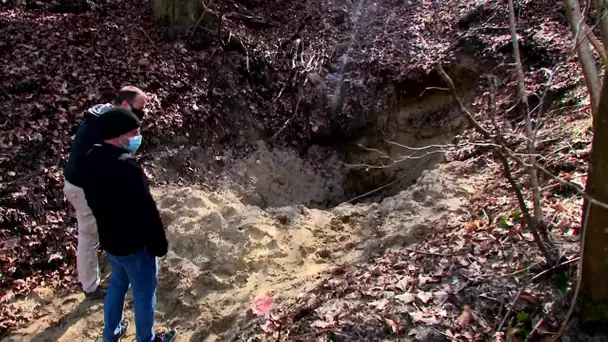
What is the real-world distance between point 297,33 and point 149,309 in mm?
6230

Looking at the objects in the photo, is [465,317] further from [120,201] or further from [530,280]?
[120,201]

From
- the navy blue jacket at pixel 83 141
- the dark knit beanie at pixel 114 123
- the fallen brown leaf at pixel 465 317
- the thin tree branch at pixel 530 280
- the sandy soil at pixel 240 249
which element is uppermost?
the dark knit beanie at pixel 114 123

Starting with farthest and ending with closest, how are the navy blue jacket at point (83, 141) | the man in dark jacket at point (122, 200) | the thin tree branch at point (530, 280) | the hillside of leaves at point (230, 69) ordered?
the hillside of leaves at point (230, 69) → the navy blue jacket at point (83, 141) → the man in dark jacket at point (122, 200) → the thin tree branch at point (530, 280)

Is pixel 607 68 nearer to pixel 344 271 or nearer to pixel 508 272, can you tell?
pixel 508 272

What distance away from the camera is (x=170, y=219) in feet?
17.4

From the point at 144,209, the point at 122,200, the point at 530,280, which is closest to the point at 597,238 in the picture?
the point at 530,280

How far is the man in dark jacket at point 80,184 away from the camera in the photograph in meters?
3.96

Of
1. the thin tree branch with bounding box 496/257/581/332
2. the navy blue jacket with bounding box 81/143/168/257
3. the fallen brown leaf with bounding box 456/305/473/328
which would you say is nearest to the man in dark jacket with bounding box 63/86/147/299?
the navy blue jacket with bounding box 81/143/168/257

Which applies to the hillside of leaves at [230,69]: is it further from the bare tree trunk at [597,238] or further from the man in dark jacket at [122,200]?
the bare tree trunk at [597,238]

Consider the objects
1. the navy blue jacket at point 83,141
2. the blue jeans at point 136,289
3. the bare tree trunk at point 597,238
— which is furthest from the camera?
the navy blue jacket at point 83,141

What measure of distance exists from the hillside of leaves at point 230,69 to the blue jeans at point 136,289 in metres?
1.57

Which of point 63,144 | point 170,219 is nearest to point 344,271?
point 170,219

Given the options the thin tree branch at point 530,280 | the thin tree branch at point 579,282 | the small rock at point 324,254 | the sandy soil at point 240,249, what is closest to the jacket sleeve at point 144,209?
the sandy soil at point 240,249

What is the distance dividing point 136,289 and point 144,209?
0.75 metres
